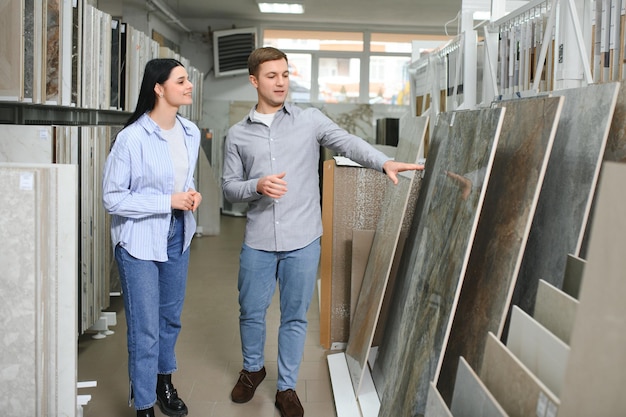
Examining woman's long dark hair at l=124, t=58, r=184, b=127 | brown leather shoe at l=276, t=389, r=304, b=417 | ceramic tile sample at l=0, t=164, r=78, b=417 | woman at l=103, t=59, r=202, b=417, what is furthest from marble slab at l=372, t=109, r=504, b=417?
ceramic tile sample at l=0, t=164, r=78, b=417

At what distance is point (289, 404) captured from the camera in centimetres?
309

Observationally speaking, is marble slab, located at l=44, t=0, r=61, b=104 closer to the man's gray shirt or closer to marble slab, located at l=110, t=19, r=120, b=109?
marble slab, located at l=110, t=19, r=120, b=109

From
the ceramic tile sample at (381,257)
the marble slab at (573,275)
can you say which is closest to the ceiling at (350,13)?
the ceramic tile sample at (381,257)

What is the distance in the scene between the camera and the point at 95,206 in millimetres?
4141

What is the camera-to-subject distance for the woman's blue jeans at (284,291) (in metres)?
3.09

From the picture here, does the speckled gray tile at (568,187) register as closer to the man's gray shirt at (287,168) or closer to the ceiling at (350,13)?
the man's gray shirt at (287,168)

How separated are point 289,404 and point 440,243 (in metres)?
1.17

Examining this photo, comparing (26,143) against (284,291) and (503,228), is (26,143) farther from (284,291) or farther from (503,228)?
(503,228)

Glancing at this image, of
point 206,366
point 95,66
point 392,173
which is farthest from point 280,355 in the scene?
point 95,66

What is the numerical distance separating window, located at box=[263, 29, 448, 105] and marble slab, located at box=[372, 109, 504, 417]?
32.6ft

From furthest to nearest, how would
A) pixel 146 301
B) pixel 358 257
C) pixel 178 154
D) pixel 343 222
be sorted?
pixel 343 222 < pixel 358 257 < pixel 178 154 < pixel 146 301

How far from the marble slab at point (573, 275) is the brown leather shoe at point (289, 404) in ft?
5.18

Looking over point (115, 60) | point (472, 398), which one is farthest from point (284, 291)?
point (115, 60)

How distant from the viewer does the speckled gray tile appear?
1890mm
